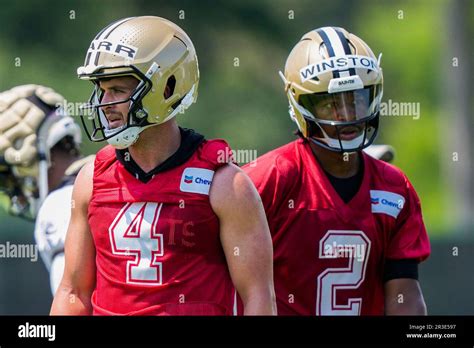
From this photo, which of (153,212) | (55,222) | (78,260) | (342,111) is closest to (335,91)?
(342,111)

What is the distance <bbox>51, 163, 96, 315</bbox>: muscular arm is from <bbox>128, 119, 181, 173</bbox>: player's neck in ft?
0.62

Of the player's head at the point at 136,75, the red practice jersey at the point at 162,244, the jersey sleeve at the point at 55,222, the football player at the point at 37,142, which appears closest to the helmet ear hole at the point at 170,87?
the player's head at the point at 136,75

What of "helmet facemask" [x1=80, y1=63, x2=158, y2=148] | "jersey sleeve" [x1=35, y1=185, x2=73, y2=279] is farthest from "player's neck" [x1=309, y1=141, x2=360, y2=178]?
"jersey sleeve" [x1=35, y1=185, x2=73, y2=279]

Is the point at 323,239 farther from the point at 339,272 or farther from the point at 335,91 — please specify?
the point at 335,91

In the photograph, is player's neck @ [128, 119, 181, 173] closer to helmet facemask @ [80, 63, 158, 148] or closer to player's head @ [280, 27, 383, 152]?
helmet facemask @ [80, 63, 158, 148]

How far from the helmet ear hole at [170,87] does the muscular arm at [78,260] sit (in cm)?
38

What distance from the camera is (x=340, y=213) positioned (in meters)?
4.74

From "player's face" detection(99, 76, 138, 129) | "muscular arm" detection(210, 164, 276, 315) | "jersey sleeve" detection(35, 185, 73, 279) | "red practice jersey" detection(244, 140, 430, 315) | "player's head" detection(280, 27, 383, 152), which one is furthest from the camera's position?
"jersey sleeve" detection(35, 185, 73, 279)

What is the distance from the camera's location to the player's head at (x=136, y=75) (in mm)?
3979

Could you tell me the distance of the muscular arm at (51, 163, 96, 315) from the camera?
4.06m

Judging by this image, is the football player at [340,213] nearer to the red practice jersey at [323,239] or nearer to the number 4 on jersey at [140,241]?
the red practice jersey at [323,239]

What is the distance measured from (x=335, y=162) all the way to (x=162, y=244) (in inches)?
46.8

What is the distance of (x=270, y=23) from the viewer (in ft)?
34.9
